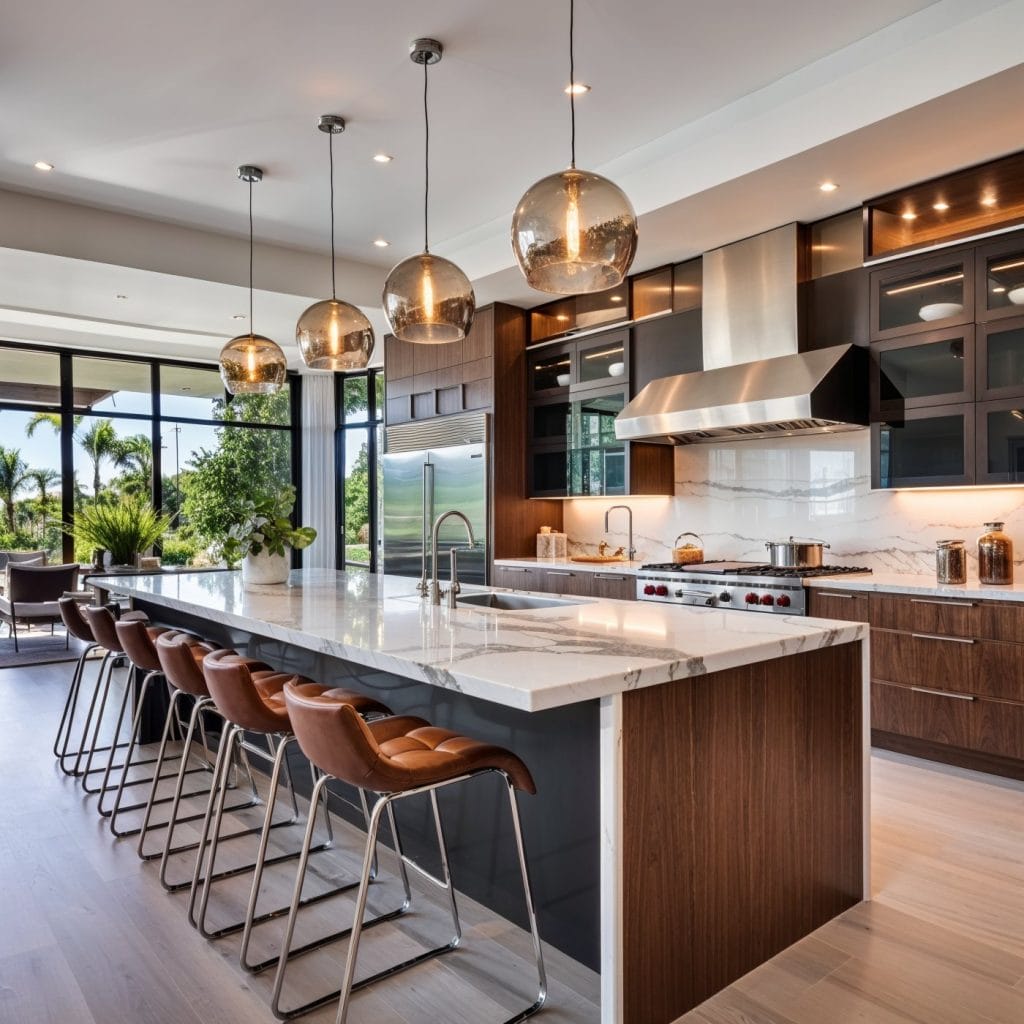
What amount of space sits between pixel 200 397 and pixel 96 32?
5839 millimetres

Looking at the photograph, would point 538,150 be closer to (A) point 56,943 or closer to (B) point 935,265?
(B) point 935,265

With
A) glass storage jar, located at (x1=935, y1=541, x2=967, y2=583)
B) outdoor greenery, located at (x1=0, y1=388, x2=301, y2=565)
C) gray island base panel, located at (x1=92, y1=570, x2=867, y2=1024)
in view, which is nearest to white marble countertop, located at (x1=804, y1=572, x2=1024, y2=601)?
glass storage jar, located at (x1=935, y1=541, x2=967, y2=583)

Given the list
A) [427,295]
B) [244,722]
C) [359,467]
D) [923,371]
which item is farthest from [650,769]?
[359,467]

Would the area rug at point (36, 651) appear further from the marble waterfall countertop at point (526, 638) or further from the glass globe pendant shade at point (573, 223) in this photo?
the glass globe pendant shade at point (573, 223)

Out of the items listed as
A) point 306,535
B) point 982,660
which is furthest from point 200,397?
point 982,660

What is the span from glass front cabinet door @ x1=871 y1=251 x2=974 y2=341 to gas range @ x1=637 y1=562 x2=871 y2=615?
131 centimetres

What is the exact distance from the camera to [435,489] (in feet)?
21.4

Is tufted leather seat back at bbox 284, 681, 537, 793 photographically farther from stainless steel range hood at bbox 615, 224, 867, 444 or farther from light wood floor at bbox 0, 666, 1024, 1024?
stainless steel range hood at bbox 615, 224, 867, 444

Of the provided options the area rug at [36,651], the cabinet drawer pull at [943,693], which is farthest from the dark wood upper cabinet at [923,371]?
the area rug at [36,651]

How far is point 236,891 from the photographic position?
2.59 m

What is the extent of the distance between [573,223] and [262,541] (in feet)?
7.01

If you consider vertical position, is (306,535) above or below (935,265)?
below

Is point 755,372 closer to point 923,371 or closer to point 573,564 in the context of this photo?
point 923,371

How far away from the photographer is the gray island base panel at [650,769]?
1760 mm
